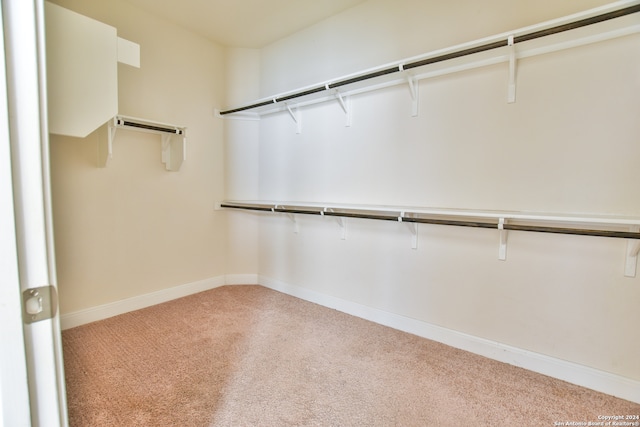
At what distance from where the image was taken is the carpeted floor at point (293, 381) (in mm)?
1637

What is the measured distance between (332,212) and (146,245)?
1782 millimetres

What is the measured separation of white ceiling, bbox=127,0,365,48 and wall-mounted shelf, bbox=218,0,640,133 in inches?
27.9

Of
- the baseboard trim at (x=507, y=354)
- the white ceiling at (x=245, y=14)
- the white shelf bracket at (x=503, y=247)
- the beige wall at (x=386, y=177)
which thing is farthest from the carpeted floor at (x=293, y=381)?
the white ceiling at (x=245, y=14)

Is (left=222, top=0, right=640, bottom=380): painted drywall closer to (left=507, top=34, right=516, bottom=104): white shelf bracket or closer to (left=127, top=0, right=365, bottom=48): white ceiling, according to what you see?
(left=507, top=34, right=516, bottom=104): white shelf bracket

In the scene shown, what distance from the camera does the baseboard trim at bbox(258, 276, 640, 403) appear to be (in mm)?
1814

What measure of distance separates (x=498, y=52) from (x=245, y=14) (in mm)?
2124

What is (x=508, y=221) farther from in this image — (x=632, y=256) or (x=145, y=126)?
(x=145, y=126)

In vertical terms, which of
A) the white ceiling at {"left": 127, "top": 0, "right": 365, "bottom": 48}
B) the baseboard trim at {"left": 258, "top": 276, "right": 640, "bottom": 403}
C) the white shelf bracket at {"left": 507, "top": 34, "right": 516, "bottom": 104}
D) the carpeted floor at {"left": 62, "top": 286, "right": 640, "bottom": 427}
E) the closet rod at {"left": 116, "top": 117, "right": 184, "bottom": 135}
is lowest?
the carpeted floor at {"left": 62, "top": 286, "right": 640, "bottom": 427}

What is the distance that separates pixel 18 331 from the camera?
0.46 m

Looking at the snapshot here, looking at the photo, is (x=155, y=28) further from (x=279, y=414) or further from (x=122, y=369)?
(x=279, y=414)

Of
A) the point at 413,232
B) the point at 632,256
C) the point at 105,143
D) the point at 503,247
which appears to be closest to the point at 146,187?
the point at 105,143

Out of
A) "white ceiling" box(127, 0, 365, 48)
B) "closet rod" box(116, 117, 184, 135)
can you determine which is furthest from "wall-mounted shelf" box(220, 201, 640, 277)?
"white ceiling" box(127, 0, 365, 48)

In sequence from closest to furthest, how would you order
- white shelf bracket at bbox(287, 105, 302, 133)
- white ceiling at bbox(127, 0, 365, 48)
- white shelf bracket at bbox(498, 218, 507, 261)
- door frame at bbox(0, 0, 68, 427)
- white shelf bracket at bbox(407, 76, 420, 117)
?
door frame at bbox(0, 0, 68, 427)
white shelf bracket at bbox(498, 218, 507, 261)
white shelf bracket at bbox(407, 76, 420, 117)
white ceiling at bbox(127, 0, 365, 48)
white shelf bracket at bbox(287, 105, 302, 133)

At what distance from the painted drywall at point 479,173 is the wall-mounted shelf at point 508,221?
0.06 metres
